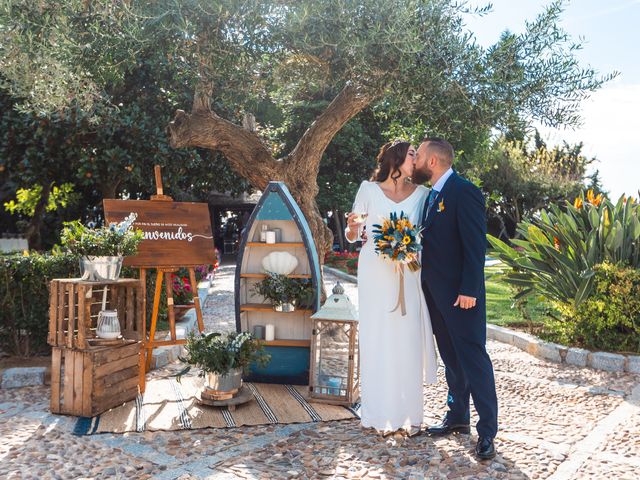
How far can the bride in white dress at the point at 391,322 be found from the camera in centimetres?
415

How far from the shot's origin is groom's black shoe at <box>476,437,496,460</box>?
3.74 m

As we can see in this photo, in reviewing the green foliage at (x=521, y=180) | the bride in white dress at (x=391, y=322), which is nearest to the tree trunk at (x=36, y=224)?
the bride in white dress at (x=391, y=322)

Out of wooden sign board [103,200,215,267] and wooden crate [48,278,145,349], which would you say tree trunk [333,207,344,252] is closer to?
wooden sign board [103,200,215,267]

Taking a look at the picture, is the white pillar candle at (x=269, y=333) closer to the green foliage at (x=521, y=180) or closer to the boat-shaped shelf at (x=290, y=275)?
the boat-shaped shelf at (x=290, y=275)

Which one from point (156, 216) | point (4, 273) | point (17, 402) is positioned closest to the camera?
point (17, 402)

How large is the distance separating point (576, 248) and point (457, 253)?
3672 millimetres

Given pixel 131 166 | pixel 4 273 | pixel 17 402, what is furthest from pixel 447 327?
pixel 131 166

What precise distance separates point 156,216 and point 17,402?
204 centimetres

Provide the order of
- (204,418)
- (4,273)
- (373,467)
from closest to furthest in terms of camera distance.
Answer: (373,467) < (204,418) < (4,273)

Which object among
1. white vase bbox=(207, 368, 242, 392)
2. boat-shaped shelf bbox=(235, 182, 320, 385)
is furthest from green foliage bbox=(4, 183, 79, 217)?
white vase bbox=(207, 368, 242, 392)

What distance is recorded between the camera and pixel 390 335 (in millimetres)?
4156

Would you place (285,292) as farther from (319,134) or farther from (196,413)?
(319,134)

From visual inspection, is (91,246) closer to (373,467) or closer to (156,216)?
(156,216)

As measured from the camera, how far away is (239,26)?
5.47 meters
